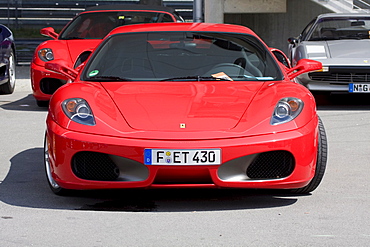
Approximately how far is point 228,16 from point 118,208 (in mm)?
18202

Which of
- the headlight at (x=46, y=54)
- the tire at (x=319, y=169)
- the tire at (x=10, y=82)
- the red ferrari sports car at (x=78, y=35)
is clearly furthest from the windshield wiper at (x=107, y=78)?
the tire at (x=10, y=82)

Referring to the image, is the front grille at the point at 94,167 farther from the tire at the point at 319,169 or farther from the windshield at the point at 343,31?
the windshield at the point at 343,31

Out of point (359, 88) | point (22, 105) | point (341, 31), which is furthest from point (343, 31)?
point (22, 105)

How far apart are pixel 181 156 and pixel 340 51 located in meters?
6.32

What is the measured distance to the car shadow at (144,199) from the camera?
4867mm

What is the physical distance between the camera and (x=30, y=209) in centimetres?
479

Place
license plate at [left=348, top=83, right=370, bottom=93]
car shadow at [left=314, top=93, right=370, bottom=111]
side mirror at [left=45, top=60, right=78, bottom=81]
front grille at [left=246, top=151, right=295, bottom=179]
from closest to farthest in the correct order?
front grille at [left=246, top=151, right=295, bottom=179], side mirror at [left=45, top=60, right=78, bottom=81], license plate at [left=348, top=83, right=370, bottom=93], car shadow at [left=314, top=93, right=370, bottom=111]

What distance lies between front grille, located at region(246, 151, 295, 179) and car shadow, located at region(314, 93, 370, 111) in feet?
17.7

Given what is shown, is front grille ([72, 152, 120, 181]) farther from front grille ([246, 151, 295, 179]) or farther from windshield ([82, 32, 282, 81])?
windshield ([82, 32, 282, 81])

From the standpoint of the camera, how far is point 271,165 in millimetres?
4750

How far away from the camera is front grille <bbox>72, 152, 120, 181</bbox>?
4.73 meters

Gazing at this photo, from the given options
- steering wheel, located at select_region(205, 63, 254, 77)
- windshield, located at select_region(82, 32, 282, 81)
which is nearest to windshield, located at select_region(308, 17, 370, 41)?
windshield, located at select_region(82, 32, 282, 81)

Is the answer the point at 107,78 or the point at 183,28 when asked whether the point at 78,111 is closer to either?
the point at 107,78

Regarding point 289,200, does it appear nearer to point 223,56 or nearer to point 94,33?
point 223,56
